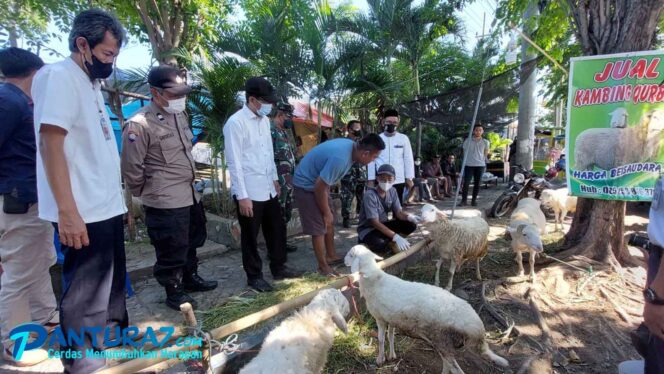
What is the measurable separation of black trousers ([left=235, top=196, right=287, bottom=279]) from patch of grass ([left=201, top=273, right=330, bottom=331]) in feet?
0.88

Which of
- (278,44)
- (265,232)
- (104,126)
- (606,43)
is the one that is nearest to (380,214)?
(265,232)

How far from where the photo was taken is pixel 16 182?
2.70 metres

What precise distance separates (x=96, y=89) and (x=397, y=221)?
12.4 feet

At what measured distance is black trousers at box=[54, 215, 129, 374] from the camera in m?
2.06

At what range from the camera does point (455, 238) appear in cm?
402

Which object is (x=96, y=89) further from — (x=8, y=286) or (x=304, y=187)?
(x=304, y=187)

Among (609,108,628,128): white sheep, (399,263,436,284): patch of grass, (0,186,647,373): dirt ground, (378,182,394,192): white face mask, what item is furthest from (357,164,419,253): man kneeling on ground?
(609,108,628,128): white sheep

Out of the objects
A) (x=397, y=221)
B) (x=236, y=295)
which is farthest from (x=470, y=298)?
(x=236, y=295)

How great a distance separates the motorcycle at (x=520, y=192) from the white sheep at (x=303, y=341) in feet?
20.7

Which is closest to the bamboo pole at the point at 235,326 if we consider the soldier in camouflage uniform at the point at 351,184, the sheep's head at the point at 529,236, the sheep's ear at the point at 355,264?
the sheep's ear at the point at 355,264

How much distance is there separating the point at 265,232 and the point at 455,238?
222 centimetres

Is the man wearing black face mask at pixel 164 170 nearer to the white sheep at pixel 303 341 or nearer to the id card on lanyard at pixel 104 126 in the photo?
the id card on lanyard at pixel 104 126

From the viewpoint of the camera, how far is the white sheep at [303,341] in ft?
6.64

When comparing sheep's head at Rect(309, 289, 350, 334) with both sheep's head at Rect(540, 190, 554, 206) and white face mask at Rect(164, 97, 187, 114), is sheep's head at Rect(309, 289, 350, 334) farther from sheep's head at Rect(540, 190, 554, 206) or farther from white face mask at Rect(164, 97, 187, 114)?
sheep's head at Rect(540, 190, 554, 206)
